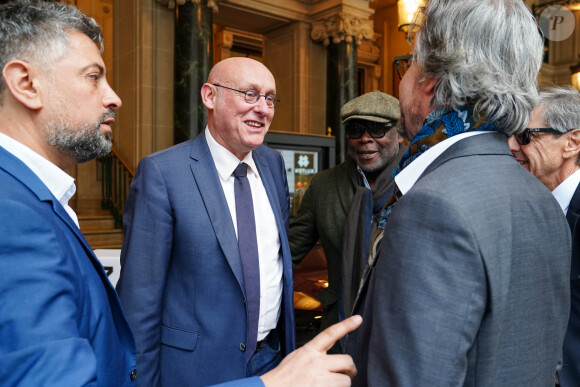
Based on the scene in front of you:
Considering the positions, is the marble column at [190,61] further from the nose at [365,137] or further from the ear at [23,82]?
the ear at [23,82]

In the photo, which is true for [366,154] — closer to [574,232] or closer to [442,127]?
[574,232]

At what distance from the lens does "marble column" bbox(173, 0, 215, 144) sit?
6520 millimetres

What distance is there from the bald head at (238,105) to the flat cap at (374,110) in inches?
21.1

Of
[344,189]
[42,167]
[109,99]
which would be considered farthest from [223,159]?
[42,167]

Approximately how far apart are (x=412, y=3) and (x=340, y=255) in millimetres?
2900

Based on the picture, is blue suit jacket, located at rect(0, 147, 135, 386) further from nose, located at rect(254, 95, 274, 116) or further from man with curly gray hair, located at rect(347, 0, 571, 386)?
nose, located at rect(254, 95, 274, 116)

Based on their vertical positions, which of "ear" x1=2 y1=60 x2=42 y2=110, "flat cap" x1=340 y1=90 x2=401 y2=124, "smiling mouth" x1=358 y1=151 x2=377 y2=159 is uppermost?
"flat cap" x1=340 y1=90 x2=401 y2=124

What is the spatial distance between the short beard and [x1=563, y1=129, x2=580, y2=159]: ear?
216 cm

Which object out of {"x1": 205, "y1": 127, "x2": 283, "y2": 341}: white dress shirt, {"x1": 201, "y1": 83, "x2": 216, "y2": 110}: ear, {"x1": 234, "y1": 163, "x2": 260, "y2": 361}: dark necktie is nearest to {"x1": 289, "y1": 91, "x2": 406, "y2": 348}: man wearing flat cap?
{"x1": 205, "y1": 127, "x2": 283, "y2": 341}: white dress shirt

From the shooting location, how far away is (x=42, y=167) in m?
1.08

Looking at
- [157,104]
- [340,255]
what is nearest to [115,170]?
[157,104]

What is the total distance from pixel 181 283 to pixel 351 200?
3.54ft

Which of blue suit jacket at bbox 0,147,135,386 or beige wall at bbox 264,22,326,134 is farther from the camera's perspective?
beige wall at bbox 264,22,326,134

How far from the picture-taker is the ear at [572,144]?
7.43 ft
